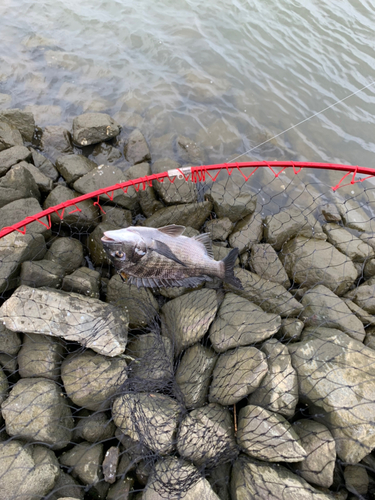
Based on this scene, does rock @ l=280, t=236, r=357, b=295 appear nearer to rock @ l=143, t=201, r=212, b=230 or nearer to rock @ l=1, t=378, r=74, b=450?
rock @ l=143, t=201, r=212, b=230

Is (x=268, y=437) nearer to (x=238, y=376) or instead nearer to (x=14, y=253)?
(x=238, y=376)

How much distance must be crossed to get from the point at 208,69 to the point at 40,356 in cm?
958

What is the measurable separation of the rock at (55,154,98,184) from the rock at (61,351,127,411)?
3740 mm

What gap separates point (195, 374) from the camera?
4.61 metres

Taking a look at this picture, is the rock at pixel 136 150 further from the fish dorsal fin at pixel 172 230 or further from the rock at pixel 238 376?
the rock at pixel 238 376

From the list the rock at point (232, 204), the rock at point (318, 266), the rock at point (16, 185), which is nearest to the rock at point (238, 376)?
the rock at point (318, 266)

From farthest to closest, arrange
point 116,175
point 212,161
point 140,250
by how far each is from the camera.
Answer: point 212,161 → point 116,175 → point 140,250

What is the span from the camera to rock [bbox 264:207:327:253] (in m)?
6.27

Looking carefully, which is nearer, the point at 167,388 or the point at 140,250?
the point at 140,250

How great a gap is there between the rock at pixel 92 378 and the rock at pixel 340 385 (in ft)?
8.63

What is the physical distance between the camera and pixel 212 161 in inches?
312

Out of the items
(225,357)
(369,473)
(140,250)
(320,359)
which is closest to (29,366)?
(140,250)

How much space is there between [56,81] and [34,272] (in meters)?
7.16

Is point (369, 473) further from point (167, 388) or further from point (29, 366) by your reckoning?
point (29, 366)
